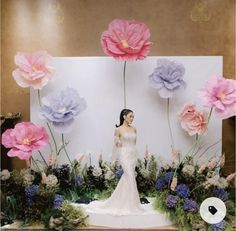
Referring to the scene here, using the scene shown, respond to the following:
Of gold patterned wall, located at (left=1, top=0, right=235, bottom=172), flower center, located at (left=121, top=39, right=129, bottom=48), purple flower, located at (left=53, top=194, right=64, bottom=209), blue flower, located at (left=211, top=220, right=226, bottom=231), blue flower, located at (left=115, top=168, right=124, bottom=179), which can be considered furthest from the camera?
gold patterned wall, located at (left=1, top=0, right=235, bottom=172)

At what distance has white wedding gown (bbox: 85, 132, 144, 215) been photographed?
307 cm

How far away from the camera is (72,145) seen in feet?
11.5

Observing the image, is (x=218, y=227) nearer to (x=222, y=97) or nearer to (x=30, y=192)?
(x=222, y=97)

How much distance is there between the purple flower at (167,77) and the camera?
129 inches

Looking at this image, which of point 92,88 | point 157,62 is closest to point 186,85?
point 157,62

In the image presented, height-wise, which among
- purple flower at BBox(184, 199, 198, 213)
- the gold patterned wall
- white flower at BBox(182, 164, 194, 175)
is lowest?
purple flower at BBox(184, 199, 198, 213)

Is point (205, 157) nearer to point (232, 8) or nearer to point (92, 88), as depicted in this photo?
point (92, 88)

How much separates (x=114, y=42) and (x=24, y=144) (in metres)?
0.97

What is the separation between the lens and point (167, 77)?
3264 millimetres

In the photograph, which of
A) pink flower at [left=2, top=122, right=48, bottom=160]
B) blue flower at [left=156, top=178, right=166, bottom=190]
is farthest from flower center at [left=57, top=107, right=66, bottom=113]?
blue flower at [left=156, top=178, right=166, bottom=190]

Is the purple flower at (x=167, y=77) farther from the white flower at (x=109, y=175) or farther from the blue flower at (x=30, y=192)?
the blue flower at (x=30, y=192)

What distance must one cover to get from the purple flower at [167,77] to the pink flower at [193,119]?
0.16 meters

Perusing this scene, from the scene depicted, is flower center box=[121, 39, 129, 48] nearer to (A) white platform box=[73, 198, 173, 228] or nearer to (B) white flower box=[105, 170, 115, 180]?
(B) white flower box=[105, 170, 115, 180]

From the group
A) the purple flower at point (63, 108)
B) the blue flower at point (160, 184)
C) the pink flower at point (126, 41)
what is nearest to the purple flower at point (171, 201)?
the blue flower at point (160, 184)
